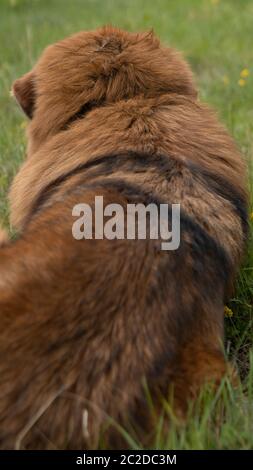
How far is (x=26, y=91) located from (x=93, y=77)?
0.36 meters

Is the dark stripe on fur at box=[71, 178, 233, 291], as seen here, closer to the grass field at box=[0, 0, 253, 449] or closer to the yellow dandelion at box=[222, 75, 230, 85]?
the grass field at box=[0, 0, 253, 449]

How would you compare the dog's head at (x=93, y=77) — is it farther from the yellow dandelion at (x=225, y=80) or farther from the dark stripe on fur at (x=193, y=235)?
the yellow dandelion at (x=225, y=80)

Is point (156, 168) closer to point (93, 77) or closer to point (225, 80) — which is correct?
point (93, 77)

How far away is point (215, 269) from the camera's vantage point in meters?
2.57

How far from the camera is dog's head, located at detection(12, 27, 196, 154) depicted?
3242 mm

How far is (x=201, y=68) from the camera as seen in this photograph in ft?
26.1

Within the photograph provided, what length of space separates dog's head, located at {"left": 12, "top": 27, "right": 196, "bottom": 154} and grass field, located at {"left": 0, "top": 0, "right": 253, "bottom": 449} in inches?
34.2

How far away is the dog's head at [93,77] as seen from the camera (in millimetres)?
3242

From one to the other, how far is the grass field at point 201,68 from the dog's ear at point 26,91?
0.85 m

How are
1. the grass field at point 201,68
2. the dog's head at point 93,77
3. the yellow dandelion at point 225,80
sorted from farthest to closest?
the yellow dandelion at point 225,80 < the dog's head at point 93,77 < the grass field at point 201,68

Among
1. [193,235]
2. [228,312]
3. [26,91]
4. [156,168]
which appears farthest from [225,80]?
[193,235]
